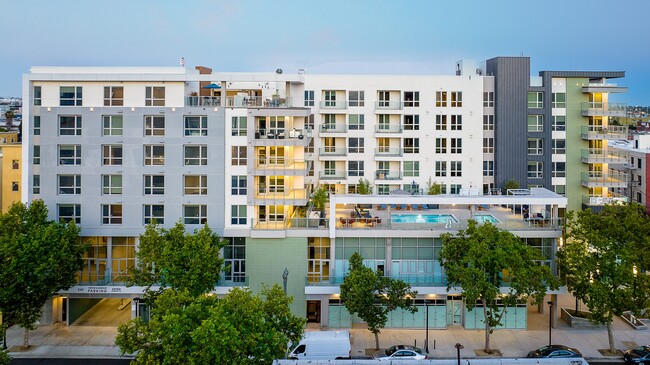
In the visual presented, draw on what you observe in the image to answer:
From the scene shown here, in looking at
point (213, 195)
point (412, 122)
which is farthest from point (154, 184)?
point (412, 122)

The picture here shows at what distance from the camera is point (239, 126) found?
142ft

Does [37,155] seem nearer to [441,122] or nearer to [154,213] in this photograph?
[154,213]

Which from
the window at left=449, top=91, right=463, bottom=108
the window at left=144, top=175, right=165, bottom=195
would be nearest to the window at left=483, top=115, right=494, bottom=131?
→ the window at left=449, top=91, right=463, bottom=108

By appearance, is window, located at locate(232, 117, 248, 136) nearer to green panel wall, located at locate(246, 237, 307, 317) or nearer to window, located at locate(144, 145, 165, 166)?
window, located at locate(144, 145, 165, 166)

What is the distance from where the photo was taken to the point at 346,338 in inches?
1414

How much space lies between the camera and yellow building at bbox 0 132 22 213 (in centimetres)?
5284

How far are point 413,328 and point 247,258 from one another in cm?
1360

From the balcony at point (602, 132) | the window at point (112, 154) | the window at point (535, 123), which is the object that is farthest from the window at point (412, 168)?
the window at point (112, 154)

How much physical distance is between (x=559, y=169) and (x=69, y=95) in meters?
46.2

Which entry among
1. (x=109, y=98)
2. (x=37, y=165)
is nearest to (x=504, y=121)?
(x=109, y=98)

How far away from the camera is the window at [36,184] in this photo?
43.6 metres

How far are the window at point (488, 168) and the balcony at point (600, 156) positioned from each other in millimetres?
9127

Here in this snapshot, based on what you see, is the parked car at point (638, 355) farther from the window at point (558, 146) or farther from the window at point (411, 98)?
the window at point (411, 98)

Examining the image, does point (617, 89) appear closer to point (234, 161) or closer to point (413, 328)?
point (413, 328)
